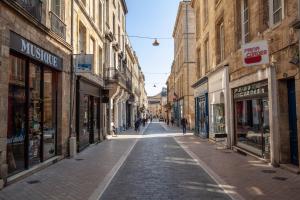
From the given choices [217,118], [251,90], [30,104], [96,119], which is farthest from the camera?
[96,119]

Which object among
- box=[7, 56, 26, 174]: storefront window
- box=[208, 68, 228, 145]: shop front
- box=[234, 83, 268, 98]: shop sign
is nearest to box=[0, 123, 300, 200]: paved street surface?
box=[7, 56, 26, 174]: storefront window

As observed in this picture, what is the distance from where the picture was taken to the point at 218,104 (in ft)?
65.9

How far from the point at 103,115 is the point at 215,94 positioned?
26.5 ft

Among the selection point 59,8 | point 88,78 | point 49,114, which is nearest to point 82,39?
point 88,78

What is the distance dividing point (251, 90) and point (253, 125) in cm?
145

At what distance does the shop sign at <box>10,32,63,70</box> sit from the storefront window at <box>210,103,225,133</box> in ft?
31.4

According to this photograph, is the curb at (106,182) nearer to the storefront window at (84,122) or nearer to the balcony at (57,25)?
the storefront window at (84,122)

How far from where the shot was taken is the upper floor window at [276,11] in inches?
449

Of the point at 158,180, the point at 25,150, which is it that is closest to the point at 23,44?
the point at 25,150

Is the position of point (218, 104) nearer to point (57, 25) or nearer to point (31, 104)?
point (57, 25)

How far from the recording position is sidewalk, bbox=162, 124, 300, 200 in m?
7.66

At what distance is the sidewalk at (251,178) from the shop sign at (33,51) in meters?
6.22

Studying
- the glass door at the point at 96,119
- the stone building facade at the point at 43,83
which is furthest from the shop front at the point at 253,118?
the glass door at the point at 96,119

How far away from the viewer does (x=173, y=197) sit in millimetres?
7305
